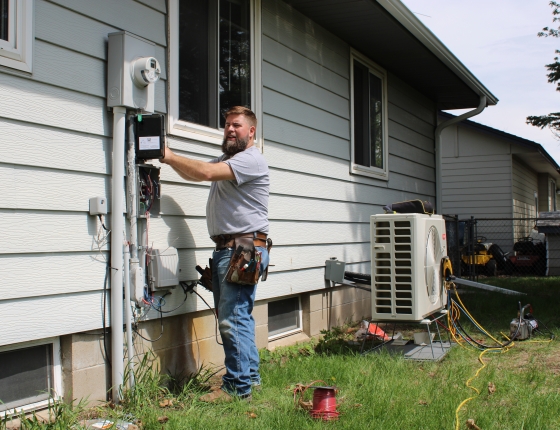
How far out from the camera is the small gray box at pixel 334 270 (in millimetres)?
6230

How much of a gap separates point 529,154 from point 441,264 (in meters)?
13.6

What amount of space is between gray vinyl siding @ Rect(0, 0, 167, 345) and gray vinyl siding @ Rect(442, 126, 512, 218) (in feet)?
51.3

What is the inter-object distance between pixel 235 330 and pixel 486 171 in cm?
1546

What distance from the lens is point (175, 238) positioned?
13.6 ft

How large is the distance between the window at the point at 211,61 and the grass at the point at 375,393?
1773 millimetres

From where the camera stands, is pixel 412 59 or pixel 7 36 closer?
pixel 7 36

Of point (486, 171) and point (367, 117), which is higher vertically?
point (486, 171)

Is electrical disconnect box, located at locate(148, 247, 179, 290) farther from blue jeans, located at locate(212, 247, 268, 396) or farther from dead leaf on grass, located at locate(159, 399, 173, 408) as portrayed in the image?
dead leaf on grass, located at locate(159, 399, 173, 408)

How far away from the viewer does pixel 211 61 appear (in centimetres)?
467

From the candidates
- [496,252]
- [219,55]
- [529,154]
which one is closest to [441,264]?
[219,55]

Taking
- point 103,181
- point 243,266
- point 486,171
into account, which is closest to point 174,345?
point 243,266

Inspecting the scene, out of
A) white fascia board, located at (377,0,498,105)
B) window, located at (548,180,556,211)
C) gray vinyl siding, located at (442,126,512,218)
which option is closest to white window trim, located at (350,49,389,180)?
white fascia board, located at (377,0,498,105)

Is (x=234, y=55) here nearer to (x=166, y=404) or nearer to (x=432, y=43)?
(x=166, y=404)

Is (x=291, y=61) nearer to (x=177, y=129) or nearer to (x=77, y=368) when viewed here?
(x=177, y=129)
